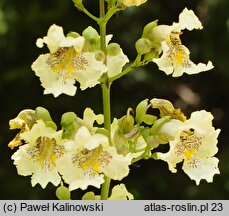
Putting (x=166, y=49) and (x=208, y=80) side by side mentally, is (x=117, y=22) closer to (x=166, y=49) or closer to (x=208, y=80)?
(x=208, y=80)

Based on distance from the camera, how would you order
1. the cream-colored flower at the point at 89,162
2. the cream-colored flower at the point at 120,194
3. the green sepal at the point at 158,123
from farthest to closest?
the cream-colored flower at the point at 120,194, the green sepal at the point at 158,123, the cream-colored flower at the point at 89,162

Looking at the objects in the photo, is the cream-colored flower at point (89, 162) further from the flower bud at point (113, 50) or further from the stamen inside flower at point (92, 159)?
the flower bud at point (113, 50)

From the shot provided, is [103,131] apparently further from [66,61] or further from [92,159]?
[66,61]

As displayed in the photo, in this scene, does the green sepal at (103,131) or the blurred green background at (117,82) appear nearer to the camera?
the green sepal at (103,131)

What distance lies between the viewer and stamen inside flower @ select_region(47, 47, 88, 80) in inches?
107

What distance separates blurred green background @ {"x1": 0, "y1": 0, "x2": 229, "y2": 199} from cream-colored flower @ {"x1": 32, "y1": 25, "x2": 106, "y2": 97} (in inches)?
104

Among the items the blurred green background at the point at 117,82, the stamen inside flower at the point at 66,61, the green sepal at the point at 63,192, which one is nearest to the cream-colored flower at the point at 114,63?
the stamen inside flower at the point at 66,61

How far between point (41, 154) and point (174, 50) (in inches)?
21.3

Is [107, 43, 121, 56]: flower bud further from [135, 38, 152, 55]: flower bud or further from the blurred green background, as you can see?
the blurred green background

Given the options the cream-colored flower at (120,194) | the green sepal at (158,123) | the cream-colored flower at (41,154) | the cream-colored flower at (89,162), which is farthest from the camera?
the cream-colored flower at (120,194)

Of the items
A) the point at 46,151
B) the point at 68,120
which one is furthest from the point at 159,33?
the point at 46,151

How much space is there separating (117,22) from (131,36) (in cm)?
13

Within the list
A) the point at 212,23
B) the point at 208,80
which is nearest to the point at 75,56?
the point at 212,23

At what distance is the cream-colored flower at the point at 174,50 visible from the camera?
2.82 m
